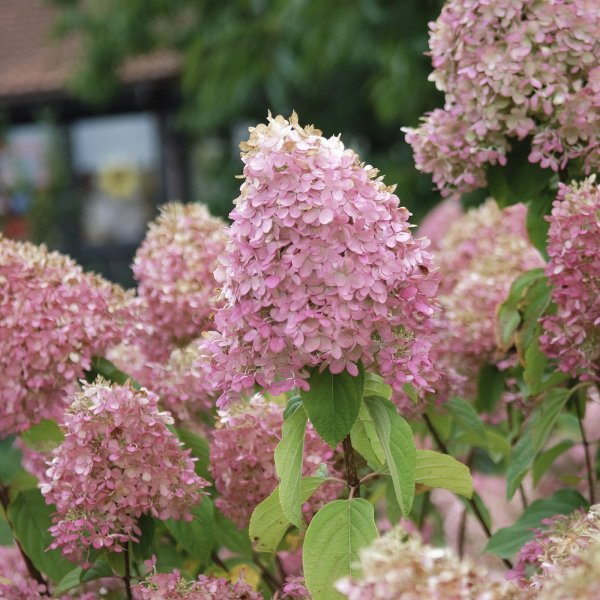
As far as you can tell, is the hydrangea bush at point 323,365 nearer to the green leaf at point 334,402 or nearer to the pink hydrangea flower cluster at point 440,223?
the green leaf at point 334,402

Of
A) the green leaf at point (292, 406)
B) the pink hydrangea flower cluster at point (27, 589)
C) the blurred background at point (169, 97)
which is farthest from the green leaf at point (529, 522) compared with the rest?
the blurred background at point (169, 97)

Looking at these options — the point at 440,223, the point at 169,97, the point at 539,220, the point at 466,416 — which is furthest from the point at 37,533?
the point at 169,97

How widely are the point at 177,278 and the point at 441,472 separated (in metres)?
0.80

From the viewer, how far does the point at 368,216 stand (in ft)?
4.27

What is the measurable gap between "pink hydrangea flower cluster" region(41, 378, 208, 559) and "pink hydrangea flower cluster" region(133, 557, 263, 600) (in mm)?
89

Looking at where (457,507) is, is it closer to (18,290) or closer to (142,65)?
(18,290)

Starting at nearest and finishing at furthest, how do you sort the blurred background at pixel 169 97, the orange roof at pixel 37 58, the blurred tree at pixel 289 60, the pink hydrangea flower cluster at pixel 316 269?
1. the pink hydrangea flower cluster at pixel 316 269
2. the blurred tree at pixel 289 60
3. the blurred background at pixel 169 97
4. the orange roof at pixel 37 58

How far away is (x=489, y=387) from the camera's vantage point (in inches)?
86.7

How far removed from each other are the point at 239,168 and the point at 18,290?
9.37 m

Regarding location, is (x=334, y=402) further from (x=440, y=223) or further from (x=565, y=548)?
(x=440, y=223)

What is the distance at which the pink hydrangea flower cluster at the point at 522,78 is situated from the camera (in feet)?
5.77

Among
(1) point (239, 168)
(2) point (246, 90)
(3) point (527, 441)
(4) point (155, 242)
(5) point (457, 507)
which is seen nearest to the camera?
(3) point (527, 441)

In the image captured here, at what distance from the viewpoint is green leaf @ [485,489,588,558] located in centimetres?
175

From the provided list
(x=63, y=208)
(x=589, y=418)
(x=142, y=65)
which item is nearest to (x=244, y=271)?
(x=589, y=418)
